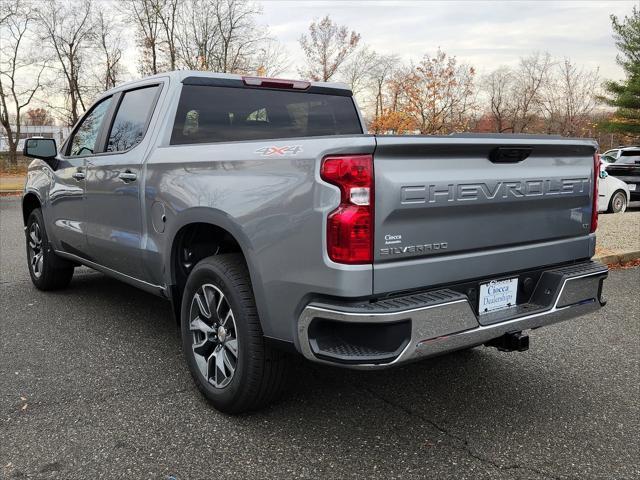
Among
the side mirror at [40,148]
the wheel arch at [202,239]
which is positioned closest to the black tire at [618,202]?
the side mirror at [40,148]

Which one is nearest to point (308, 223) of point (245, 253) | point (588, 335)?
point (245, 253)

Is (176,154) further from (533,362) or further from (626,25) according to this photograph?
(626,25)

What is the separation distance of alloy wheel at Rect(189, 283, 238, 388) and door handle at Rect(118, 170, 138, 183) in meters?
1.06

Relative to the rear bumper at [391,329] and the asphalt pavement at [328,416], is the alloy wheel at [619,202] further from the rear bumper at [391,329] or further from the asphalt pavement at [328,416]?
the rear bumper at [391,329]

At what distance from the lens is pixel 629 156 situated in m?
16.4

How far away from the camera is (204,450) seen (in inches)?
111

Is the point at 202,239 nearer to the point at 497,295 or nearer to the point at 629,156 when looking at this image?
the point at 497,295

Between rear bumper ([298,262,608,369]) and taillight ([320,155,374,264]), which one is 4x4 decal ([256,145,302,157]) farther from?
rear bumper ([298,262,608,369])

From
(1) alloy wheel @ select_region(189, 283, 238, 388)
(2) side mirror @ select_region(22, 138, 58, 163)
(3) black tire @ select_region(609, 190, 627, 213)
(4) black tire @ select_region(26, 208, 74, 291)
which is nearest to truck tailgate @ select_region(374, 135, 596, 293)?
(1) alloy wheel @ select_region(189, 283, 238, 388)

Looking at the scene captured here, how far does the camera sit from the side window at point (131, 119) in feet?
13.5

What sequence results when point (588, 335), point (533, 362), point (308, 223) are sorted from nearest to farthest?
point (308, 223)
point (533, 362)
point (588, 335)

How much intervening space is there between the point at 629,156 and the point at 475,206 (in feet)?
52.3

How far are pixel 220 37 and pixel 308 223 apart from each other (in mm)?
29939

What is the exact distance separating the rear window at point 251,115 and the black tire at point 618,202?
1160cm
